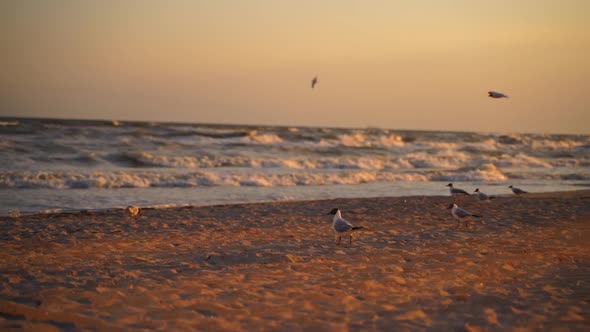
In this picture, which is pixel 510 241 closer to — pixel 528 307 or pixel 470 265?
pixel 470 265

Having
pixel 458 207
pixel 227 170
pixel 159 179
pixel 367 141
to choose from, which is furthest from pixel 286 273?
pixel 367 141

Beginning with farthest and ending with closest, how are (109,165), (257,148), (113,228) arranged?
1. (257,148)
2. (109,165)
3. (113,228)

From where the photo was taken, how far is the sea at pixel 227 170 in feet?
48.0

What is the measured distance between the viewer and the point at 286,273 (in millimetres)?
6344

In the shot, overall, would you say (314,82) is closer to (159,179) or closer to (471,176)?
(159,179)

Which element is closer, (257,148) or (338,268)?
(338,268)

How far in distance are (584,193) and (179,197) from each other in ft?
38.1

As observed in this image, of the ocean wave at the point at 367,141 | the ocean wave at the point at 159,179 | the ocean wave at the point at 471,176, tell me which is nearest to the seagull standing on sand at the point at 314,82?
the ocean wave at the point at 159,179

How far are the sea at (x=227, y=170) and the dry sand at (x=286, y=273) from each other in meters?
3.83

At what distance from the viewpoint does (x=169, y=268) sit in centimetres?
646

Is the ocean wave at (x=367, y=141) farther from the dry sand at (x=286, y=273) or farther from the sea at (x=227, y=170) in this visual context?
the dry sand at (x=286, y=273)

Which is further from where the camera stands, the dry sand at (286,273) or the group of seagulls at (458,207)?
the group of seagulls at (458,207)

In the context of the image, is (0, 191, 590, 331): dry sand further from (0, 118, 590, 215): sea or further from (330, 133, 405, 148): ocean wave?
(330, 133, 405, 148): ocean wave

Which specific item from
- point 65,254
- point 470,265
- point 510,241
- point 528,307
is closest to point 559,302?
point 528,307
